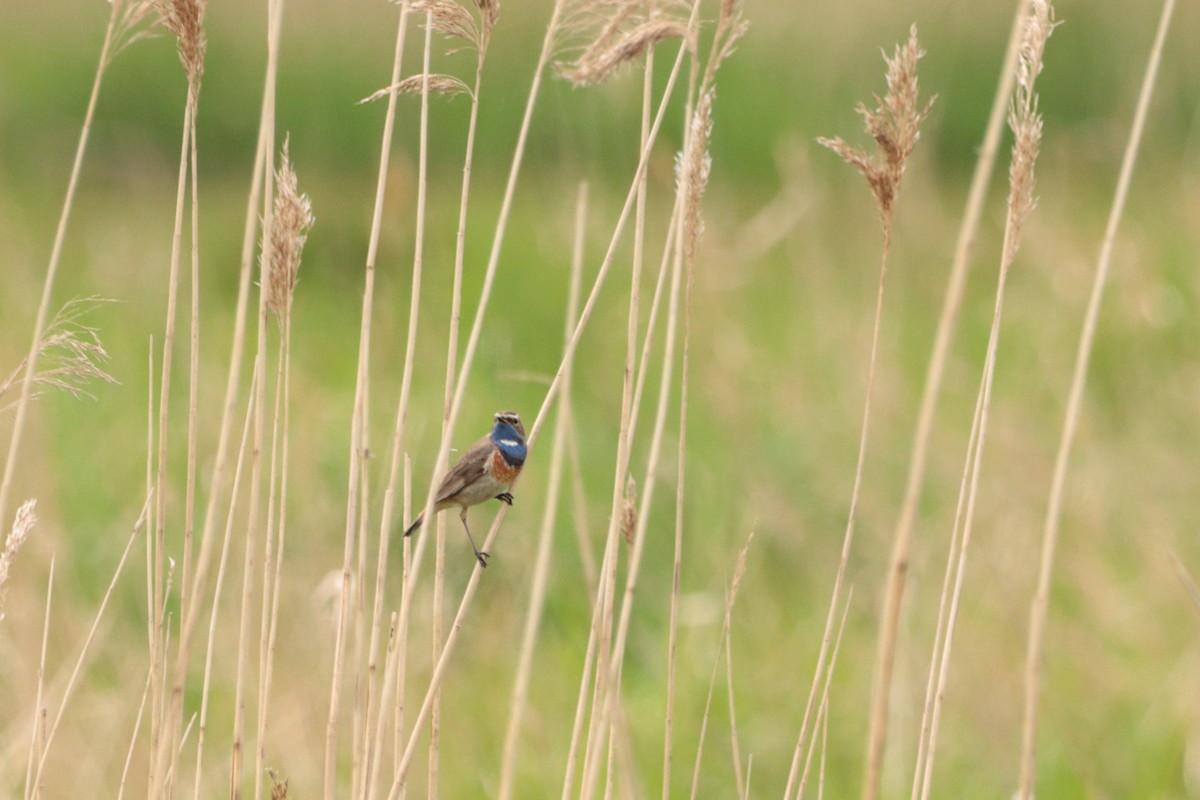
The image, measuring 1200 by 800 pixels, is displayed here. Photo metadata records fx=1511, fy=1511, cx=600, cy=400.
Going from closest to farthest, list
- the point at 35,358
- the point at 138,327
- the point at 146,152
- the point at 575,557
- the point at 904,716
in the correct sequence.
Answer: the point at 35,358 < the point at 904,716 < the point at 575,557 < the point at 138,327 < the point at 146,152

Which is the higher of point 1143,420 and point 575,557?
point 1143,420

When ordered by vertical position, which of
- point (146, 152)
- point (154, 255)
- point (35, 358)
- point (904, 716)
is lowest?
point (904, 716)

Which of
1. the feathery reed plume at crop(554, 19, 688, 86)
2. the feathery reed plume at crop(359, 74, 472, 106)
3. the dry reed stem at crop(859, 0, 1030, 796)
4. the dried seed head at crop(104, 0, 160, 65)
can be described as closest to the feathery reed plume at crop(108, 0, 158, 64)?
the dried seed head at crop(104, 0, 160, 65)

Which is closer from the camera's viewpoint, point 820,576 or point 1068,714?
point 1068,714

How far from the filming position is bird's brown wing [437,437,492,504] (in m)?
3.37

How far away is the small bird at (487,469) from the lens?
3.30 m

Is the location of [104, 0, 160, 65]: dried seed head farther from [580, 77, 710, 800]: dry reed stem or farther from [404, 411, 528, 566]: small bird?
[404, 411, 528, 566]: small bird

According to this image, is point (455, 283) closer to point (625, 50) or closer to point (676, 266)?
point (676, 266)

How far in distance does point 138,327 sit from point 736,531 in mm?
→ 4477

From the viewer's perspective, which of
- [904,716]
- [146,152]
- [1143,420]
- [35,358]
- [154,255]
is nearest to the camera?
[35,358]

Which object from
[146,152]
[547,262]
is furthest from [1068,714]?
[146,152]

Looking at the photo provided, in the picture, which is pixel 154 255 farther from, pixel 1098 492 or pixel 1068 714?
pixel 1068 714

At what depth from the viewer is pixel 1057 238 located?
906 centimetres

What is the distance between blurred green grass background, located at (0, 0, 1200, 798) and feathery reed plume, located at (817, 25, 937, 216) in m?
0.58
